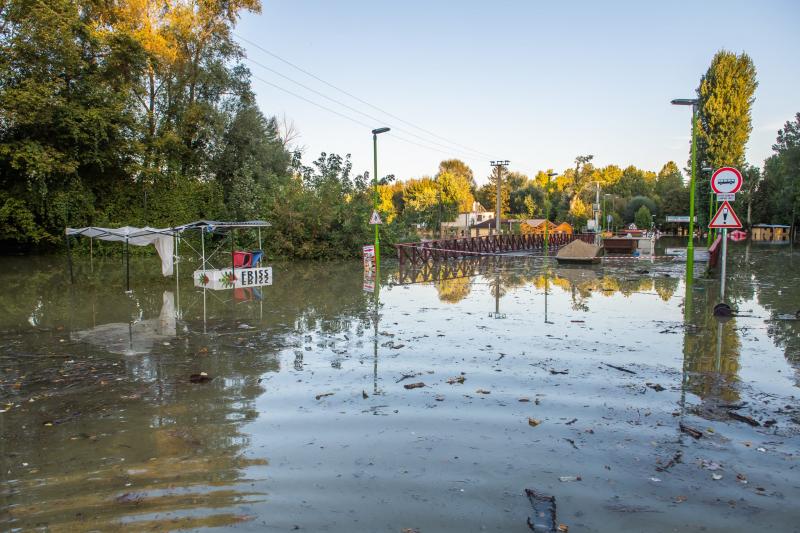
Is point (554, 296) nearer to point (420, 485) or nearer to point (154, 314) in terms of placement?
point (154, 314)

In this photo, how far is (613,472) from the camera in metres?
4.49

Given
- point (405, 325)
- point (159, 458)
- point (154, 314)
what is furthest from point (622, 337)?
point (154, 314)

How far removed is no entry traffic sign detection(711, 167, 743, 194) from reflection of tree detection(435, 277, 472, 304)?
20.8 ft

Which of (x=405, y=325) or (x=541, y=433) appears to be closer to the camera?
(x=541, y=433)

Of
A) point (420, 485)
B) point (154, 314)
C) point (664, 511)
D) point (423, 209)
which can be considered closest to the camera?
point (664, 511)

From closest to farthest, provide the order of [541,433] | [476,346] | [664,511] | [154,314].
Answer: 1. [664,511]
2. [541,433]
3. [476,346]
4. [154,314]

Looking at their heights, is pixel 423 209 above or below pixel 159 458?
above

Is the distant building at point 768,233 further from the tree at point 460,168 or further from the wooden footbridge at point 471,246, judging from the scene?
the tree at point 460,168

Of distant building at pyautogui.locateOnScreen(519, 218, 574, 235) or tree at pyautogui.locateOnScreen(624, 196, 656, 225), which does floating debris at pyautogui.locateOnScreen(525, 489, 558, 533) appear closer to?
distant building at pyautogui.locateOnScreen(519, 218, 574, 235)

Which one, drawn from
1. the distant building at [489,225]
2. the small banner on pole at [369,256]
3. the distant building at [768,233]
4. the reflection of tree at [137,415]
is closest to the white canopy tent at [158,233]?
the small banner on pole at [369,256]

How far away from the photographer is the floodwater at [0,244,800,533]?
3.96 m

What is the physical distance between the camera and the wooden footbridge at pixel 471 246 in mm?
27886

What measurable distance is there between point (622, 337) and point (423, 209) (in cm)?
6492

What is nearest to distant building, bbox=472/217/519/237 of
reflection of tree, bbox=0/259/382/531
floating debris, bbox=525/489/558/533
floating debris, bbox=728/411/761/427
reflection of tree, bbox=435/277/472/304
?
reflection of tree, bbox=435/277/472/304
